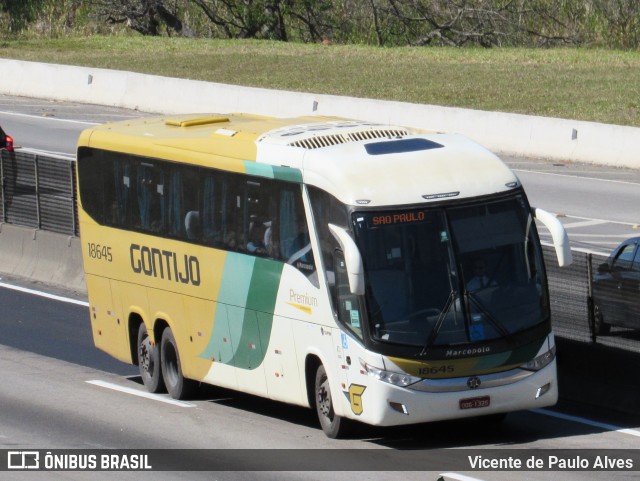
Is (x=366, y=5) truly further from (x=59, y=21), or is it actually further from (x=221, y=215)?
(x=221, y=215)

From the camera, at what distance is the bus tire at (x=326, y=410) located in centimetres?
1283

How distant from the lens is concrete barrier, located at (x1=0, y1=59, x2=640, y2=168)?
32.8 meters

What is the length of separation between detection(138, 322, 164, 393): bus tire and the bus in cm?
46

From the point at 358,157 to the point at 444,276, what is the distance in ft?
4.77

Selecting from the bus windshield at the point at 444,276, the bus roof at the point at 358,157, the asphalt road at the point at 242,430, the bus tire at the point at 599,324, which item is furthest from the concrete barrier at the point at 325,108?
the bus windshield at the point at 444,276

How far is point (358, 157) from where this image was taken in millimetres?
12875

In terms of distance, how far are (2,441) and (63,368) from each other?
3.83 meters

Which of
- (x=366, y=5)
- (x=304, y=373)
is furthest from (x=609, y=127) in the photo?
(x=366, y=5)

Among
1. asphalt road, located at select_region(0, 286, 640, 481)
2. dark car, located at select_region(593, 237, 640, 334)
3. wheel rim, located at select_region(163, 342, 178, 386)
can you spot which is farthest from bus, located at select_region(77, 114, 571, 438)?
dark car, located at select_region(593, 237, 640, 334)

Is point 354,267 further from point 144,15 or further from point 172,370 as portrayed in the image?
point 144,15

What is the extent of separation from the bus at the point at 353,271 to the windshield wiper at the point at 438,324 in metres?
0.01

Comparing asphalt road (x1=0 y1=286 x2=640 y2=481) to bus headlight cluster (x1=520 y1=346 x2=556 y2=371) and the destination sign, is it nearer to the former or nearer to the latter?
bus headlight cluster (x1=520 y1=346 x2=556 y2=371)

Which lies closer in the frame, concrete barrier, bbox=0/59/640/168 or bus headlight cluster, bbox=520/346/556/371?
bus headlight cluster, bbox=520/346/556/371

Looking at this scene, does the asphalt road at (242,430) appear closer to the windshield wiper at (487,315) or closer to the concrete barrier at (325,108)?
the windshield wiper at (487,315)
